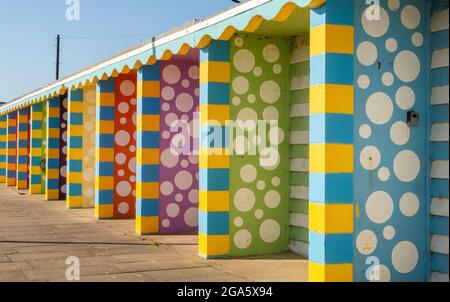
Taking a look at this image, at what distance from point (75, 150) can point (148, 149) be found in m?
5.12

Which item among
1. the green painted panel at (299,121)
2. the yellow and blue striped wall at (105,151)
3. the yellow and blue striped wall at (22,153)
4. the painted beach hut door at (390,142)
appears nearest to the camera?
the painted beach hut door at (390,142)

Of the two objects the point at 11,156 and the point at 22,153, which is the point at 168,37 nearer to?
the point at 22,153

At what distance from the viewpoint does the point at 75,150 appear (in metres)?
15.3

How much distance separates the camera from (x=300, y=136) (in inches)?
337

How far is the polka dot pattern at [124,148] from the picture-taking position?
13422 millimetres

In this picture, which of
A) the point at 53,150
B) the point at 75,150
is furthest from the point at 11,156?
the point at 75,150

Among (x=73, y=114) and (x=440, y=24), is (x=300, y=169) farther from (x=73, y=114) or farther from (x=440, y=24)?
(x=73, y=114)

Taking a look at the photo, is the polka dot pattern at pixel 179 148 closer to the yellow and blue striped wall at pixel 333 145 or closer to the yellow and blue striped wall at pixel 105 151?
the yellow and blue striped wall at pixel 105 151

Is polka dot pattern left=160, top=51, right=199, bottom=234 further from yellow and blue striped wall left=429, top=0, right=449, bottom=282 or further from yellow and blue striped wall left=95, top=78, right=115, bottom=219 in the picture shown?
yellow and blue striped wall left=429, top=0, right=449, bottom=282

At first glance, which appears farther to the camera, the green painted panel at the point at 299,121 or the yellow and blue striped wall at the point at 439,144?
the green painted panel at the point at 299,121

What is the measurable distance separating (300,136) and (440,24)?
2862mm

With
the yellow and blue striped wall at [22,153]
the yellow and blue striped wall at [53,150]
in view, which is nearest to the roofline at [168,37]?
the yellow and blue striped wall at [53,150]

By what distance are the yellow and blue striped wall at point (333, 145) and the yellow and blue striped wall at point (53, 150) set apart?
13.4 metres
